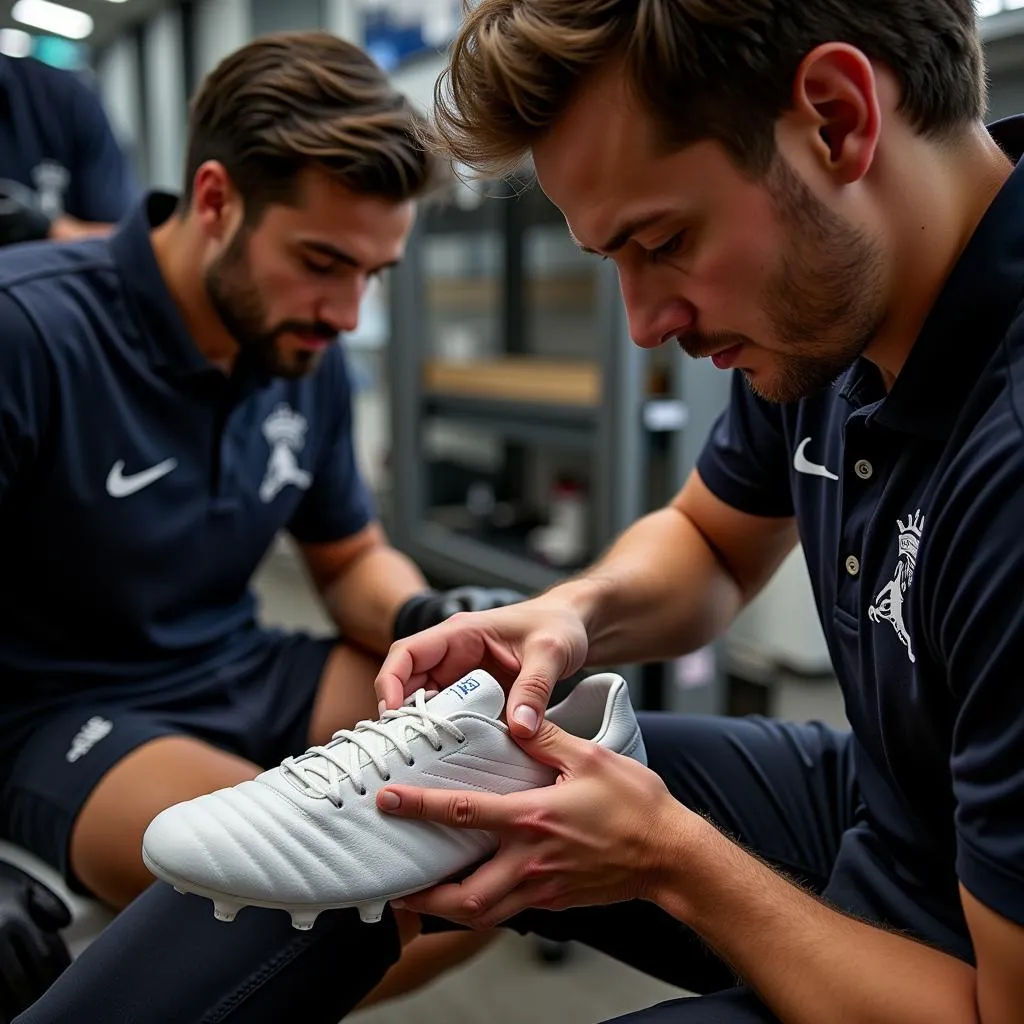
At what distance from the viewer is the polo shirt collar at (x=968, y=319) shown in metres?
0.54

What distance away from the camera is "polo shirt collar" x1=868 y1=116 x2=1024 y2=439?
0.54 m

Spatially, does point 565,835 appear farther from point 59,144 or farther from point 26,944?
point 59,144

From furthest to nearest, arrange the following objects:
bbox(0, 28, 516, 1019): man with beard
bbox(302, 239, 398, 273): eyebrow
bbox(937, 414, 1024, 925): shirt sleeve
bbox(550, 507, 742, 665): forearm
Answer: bbox(302, 239, 398, 273): eyebrow < bbox(0, 28, 516, 1019): man with beard < bbox(550, 507, 742, 665): forearm < bbox(937, 414, 1024, 925): shirt sleeve

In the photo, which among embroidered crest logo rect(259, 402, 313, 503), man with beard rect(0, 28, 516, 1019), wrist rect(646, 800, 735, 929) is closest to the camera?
wrist rect(646, 800, 735, 929)

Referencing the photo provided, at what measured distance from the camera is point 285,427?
3.99ft

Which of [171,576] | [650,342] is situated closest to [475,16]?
[650,342]

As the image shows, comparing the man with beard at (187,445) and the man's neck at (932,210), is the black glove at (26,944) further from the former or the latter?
the man's neck at (932,210)

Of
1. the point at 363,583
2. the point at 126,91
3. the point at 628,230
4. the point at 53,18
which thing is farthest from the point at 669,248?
the point at 53,18

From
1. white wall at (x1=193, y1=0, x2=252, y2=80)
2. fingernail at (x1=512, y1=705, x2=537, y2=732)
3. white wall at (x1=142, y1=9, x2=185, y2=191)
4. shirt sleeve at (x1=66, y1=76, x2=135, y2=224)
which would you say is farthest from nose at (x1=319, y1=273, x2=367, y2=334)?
white wall at (x1=142, y1=9, x2=185, y2=191)

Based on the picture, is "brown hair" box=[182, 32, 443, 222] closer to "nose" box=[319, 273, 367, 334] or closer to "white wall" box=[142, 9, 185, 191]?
"nose" box=[319, 273, 367, 334]

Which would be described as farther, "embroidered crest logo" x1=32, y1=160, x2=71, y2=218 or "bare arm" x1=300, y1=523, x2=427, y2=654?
"embroidered crest logo" x1=32, y1=160, x2=71, y2=218

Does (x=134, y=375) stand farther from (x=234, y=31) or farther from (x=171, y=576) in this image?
(x=234, y=31)

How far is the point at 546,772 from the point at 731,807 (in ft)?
0.72

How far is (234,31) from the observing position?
11.6 feet
